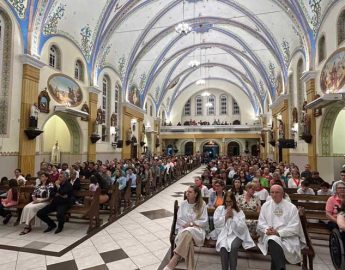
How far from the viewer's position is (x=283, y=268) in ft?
9.68

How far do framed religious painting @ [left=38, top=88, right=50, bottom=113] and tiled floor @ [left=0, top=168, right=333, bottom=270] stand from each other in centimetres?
580

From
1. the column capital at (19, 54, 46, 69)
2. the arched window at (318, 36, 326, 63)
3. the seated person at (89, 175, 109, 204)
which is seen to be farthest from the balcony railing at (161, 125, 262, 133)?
the seated person at (89, 175, 109, 204)

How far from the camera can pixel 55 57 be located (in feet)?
37.1

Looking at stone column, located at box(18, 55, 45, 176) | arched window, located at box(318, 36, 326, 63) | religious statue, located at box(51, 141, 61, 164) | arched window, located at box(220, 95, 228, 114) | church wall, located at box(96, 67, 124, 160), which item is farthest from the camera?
arched window, located at box(220, 95, 228, 114)

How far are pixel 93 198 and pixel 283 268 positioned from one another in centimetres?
371

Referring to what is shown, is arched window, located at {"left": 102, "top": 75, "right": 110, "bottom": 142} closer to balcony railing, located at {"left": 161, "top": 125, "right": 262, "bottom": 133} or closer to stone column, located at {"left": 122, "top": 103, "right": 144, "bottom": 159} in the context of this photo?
stone column, located at {"left": 122, "top": 103, "right": 144, "bottom": 159}

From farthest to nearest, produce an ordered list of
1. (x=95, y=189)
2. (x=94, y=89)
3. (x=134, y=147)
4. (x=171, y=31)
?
(x=134, y=147)
(x=171, y=31)
(x=94, y=89)
(x=95, y=189)

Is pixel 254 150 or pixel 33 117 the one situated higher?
pixel 33 117

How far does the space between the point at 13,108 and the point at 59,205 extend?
5.37 metres

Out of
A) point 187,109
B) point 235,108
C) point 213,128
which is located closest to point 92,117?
point 213,128

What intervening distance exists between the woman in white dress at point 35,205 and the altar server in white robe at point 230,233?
3679 millimetres

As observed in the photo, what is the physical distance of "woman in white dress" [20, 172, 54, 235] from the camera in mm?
5043

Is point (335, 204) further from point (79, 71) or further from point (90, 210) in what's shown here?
point (79, 71)

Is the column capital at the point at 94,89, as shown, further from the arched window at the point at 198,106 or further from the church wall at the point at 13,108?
the arched window at the point at 198,106
